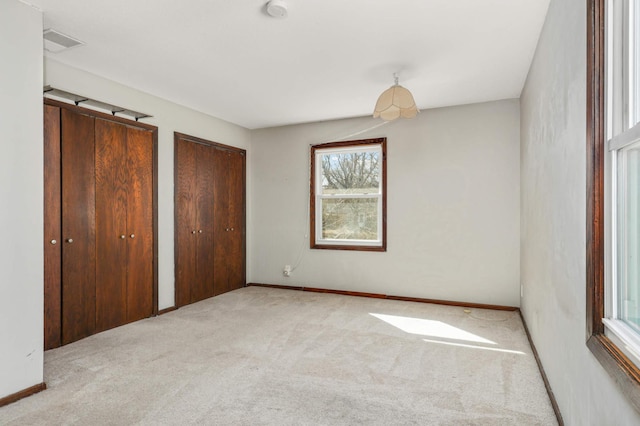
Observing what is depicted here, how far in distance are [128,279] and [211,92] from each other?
219cm

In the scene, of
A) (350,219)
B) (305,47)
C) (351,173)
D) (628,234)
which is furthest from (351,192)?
(628,234)

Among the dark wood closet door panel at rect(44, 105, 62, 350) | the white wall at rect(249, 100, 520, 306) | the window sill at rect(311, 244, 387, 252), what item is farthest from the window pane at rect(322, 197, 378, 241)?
the dark wood closet door panel at rect(44, 105, 62, 350)

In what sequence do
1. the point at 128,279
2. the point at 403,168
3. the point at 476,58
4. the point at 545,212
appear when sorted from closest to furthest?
the point at 545,212 < the point at 476,58 < the point at 128,279 < the point at 403,168

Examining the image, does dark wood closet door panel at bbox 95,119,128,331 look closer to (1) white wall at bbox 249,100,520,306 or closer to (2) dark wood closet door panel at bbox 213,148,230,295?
(2) dark wood closet door panel at bbox 213,148,230,295

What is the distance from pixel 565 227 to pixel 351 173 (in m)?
3.48

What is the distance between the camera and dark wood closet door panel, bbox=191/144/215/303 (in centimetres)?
469

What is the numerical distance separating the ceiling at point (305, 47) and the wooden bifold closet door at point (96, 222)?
576mm

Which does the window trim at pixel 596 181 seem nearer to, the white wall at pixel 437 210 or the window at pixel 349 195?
the white wall at pixel 437 210

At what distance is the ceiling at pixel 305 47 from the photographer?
2.35 m

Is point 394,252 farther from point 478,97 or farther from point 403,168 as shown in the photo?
point 478,97

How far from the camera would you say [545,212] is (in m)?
2.39

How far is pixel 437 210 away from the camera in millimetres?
4559

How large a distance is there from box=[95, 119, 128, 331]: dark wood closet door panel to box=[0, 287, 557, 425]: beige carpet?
9.4 inches

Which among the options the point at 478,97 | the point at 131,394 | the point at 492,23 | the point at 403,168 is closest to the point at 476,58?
the point at 492,23
